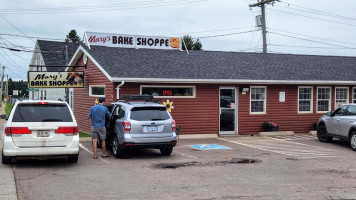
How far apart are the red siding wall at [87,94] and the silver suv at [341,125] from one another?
8.45 m

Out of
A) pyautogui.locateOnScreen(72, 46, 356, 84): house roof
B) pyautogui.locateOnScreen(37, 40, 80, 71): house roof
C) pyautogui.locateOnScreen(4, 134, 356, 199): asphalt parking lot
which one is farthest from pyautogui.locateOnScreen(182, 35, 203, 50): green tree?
pyautogui.locateOnScreen(4, 134, 356, 199): asphalt parking lot

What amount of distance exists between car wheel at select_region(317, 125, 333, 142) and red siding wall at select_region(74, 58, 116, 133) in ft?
27.6

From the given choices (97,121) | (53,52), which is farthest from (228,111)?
(53,52)

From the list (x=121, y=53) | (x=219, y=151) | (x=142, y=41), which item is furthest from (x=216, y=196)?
(x=142, y=41)

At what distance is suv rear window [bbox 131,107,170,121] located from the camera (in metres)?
11.8

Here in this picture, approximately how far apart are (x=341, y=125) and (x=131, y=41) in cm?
1078

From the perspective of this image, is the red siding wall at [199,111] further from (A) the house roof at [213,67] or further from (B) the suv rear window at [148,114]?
(B) the suv rear window at [148,114]

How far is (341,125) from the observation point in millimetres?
15109

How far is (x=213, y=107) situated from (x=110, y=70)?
481 cm

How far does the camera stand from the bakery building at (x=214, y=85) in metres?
17.4

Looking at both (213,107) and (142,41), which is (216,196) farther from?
(142,41)

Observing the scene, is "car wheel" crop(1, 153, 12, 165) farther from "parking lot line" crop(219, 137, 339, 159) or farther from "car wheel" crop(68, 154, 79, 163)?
"parking lot line" crop(219, 137, 339, 159)

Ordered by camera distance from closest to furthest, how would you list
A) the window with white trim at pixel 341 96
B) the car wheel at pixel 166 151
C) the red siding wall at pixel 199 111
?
the car wheel at pixel 166 151
the red siding wall at pixel 199 111
the window with white trim at pixel 341 96

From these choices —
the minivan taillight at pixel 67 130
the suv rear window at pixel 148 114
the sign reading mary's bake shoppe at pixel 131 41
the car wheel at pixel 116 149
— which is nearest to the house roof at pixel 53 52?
the sign reading mary's bake shoppe at pixel 131 41
